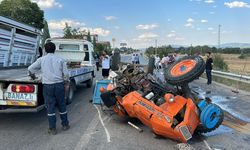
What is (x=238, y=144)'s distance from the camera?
6.23m

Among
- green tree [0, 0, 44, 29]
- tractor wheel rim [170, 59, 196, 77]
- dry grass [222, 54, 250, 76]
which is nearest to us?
tractor wheel rim [170, 59, 196, 77]

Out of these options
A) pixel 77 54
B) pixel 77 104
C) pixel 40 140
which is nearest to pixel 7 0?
pixel 77 54

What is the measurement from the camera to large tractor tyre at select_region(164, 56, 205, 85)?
620 centimetres

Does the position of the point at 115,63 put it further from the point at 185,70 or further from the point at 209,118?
the point at 209,118

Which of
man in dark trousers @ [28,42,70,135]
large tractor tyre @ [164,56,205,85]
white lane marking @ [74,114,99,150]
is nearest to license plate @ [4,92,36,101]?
man in dark trousers @ [28,42,70,135]

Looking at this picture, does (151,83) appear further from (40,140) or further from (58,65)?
(40,140)

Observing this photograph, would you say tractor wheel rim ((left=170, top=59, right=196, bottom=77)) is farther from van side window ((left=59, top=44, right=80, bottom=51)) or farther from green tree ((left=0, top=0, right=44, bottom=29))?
green tree ((left=0, top=0, right=44, bottom=29))

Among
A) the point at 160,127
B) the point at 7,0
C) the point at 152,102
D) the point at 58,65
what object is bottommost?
the point at 160,127

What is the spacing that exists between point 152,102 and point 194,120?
2.75 ft

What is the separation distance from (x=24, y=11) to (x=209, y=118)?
57.4m

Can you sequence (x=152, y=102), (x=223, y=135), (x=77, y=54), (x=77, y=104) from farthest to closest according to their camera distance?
(x=77, y=54)
(x=77, y=104)
(x=223, y=135)
(x=152, y=102)

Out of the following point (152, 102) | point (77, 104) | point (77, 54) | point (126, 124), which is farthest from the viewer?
point (77, 54)

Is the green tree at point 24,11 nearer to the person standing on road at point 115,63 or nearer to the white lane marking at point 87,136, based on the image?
the person standing on road at point 115,63

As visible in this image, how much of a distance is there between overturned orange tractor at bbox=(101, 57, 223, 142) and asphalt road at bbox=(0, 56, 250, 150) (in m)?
0.31
